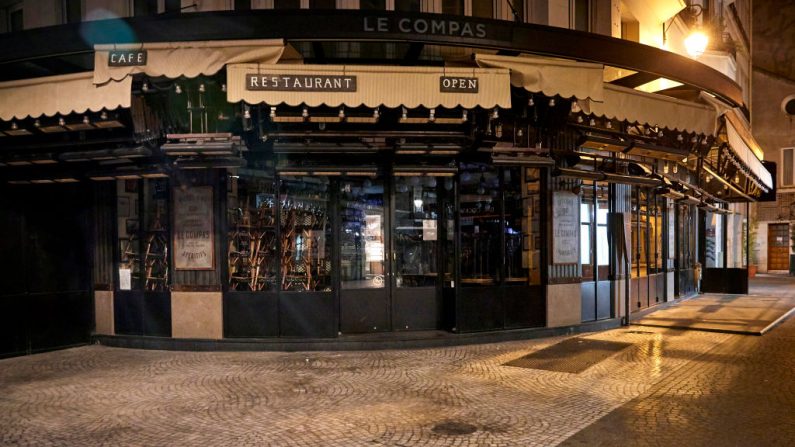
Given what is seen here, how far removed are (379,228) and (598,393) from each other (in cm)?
501

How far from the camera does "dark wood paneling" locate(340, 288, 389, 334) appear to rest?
10.2 meters

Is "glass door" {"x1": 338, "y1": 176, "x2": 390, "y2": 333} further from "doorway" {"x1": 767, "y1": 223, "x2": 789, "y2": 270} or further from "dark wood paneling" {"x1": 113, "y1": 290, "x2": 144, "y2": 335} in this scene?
"doorway" {"x1": 767, "y1": 223, "x2": 789, "y2": 270}

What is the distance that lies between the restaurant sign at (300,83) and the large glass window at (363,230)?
2.86 meters

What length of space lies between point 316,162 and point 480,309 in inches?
164

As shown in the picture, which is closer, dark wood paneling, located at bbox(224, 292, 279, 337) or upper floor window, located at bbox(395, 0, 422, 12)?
dark wood paneling, located at bbox(224, 292, 279, 337)

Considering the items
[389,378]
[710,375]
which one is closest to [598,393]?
[710,375]

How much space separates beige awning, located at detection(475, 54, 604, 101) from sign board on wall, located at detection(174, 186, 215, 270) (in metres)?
5.49

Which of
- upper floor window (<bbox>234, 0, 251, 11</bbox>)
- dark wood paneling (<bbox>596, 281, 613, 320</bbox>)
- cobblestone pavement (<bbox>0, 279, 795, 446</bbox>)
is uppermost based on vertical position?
upper floor window (<bbox>234, 0, 251, 11</bbox>)

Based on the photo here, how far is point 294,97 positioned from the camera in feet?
24.8

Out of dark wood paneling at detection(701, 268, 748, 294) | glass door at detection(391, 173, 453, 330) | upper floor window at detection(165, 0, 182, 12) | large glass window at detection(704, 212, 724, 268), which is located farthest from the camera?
large glass window at detection(704, 212, 724, 268)

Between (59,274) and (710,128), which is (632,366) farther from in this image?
(59,274)

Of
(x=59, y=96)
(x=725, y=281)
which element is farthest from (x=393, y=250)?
(x=725, y=281)

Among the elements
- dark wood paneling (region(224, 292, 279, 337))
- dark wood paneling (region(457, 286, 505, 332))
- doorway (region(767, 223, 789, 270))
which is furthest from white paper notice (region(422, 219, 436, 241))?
doorway (region(767, 223, 789, 270))

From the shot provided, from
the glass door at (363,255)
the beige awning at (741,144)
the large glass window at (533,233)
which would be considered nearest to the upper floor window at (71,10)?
the glass door at (363,255)
